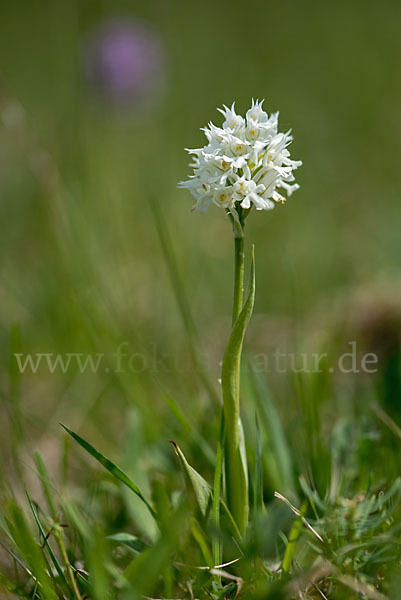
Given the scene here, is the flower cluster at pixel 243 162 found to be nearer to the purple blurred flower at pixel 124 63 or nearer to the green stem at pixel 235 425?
the green stem at pixel 235 425

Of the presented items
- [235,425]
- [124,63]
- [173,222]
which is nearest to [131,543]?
[235,425]

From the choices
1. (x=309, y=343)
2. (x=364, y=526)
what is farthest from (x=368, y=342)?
(x=364, y=526)

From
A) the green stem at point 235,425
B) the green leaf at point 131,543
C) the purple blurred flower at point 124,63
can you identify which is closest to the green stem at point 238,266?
the green stem at point 235,425

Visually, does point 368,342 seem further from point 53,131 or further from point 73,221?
point 53,131

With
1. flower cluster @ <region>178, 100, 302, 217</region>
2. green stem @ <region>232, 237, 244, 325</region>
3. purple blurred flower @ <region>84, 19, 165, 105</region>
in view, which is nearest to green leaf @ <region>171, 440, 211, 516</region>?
green stem @ <region>232, 237, 244, 325</region>

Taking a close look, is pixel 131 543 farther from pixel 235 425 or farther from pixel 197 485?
pixel 235 425
